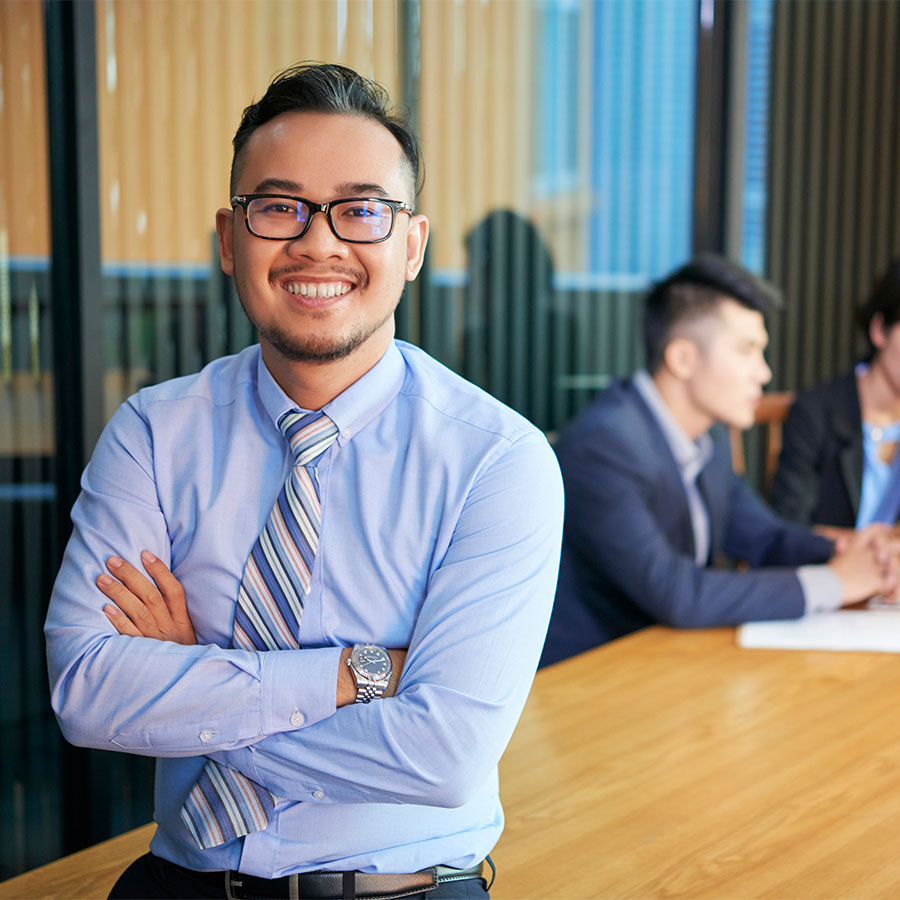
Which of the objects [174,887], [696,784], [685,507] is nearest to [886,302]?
[685,507]

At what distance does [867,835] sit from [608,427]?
107 cm

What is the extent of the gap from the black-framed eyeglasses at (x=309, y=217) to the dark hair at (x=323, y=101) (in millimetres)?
69

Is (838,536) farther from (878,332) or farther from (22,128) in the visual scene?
(22,128)

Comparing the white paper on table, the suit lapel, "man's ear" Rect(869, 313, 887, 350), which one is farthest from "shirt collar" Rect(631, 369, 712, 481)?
"man's ear" Rect(869, 313, 887, 350)

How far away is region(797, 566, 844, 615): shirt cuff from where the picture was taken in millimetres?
2004

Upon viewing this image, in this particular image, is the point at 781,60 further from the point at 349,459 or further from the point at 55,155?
the point at 349,459

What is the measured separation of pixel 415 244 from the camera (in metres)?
1.32

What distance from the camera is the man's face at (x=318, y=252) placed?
1.19m

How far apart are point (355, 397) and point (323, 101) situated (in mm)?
349

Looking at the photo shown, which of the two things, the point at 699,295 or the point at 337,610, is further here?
the point at 699,295

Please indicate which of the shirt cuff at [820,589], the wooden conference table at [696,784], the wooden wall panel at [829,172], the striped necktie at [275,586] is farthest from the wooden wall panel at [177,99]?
the wooden wall panel at [829,172]

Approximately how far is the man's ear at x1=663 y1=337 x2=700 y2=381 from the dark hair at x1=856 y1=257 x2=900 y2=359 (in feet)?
2.43

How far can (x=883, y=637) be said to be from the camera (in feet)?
6.35

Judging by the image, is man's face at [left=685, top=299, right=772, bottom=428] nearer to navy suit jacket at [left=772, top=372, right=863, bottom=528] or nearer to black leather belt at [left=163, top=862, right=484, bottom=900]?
navy suit jacket at [left=772, top=372, right=863, bottom=528]
